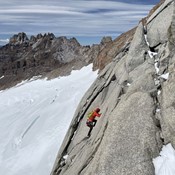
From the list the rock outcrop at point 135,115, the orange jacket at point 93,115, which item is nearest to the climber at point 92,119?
the orange jacket at point 93,115

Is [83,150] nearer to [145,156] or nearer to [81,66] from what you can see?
[145,156]

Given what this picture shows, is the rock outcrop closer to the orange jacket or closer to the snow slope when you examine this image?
the orange jacket

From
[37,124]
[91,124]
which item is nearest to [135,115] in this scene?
[91,124]

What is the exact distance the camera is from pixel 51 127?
39.1 m

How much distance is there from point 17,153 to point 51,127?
4348 millimetres

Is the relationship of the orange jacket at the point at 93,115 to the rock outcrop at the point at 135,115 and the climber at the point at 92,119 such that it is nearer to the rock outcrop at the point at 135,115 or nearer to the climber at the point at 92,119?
the climber at the point at 92,119

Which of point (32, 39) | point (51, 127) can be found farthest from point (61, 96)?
point (32, 39)

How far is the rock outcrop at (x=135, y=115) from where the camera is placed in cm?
1617

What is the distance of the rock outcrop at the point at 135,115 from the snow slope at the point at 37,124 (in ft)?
24.6

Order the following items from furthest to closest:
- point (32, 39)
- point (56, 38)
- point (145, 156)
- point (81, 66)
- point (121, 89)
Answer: point (32, 39), point (56, 38), point (81, 66), point (121, 89), point (145, 156)

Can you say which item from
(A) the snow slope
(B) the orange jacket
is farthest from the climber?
(A) the snow slope

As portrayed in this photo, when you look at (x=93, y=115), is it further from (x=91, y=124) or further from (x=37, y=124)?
(x=37, y=124)

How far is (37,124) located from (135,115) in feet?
87.6

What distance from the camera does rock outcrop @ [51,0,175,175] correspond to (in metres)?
16.2
